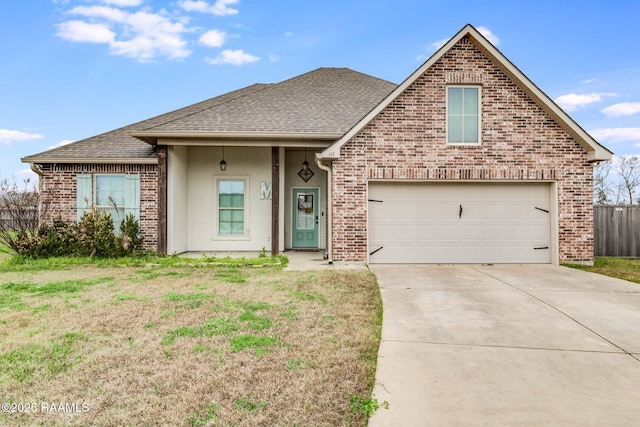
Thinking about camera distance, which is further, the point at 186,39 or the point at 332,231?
the point at 186,39

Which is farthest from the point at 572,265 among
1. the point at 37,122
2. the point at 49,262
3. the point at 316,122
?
the point at 37,122

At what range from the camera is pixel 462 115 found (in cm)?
973

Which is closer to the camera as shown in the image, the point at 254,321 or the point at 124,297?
the point at 254,321

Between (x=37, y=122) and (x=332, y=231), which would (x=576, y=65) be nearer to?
(x=332, y=231)

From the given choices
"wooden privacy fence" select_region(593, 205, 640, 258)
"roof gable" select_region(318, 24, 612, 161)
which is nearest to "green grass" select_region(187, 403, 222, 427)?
"roof gable" select_region(318, 24, 612, 161)

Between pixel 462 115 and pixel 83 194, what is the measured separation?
10862 mm

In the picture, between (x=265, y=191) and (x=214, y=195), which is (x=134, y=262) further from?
(x=265, y=191)

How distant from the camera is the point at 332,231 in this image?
382 inches

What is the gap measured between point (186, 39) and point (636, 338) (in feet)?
62.3

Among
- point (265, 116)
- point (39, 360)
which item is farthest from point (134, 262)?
point (39, 360)

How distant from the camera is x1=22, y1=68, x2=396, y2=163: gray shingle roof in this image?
10.8 m

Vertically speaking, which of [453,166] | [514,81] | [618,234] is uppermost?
[514,81]

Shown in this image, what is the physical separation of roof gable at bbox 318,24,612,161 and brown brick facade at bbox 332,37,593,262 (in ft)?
0.40

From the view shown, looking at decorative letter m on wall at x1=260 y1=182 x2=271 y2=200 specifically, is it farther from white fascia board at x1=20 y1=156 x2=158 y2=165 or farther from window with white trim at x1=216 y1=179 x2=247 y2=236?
white fascia board at x1=20 y1=156 x2=158 y2=165
